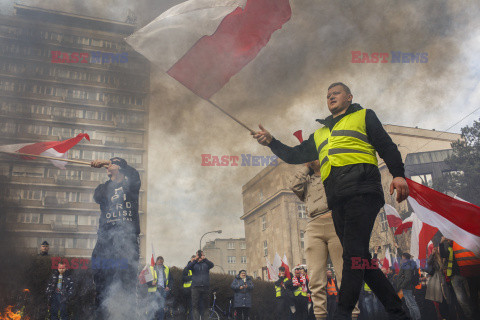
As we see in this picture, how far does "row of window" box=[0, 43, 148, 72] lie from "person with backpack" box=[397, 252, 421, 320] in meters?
29.6

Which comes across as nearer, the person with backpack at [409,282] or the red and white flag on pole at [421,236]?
the person with backpack at [409,282]

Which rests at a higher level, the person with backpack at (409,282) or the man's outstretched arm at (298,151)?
the man's outstretched arm at (298,151)

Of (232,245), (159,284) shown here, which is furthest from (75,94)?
(232,245)

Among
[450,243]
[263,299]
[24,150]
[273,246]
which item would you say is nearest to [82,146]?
[273,246]

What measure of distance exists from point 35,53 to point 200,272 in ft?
156

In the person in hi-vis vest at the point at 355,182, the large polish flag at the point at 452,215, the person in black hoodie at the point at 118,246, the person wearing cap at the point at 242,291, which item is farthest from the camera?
the person wearing cap at the point at 242,291

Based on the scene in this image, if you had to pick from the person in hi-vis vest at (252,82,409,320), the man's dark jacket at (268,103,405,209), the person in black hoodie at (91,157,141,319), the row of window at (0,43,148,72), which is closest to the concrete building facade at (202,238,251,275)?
the row of window at (0,43,148,72)

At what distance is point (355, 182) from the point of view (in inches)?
105

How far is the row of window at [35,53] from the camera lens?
35791 millimetres

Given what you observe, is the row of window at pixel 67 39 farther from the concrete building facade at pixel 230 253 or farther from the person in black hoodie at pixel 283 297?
the concrete building facade at pixel 230 253

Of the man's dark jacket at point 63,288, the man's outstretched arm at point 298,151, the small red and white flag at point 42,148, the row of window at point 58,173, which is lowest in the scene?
the man's dark jacket at point 63,288

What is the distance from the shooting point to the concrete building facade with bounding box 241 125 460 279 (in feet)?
107

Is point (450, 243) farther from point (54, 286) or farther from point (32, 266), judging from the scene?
point (32, 266)

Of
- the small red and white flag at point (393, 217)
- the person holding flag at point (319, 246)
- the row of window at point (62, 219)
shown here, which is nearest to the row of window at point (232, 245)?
the row of window at point (62, 219)
